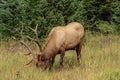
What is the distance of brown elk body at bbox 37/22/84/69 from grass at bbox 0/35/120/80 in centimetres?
33

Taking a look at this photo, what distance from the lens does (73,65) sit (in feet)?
36.9

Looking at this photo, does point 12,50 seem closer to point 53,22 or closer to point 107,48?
point 53,22

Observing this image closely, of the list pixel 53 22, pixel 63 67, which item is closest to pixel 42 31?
pixel 53 22

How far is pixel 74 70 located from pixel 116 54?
8.35 ft

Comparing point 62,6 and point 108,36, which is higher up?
point 62,6

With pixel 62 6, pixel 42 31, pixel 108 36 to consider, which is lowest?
pixel 108 36

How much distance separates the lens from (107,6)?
1773 cm

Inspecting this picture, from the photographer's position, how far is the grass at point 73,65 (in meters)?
9.45

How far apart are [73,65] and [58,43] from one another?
1108 millimetres

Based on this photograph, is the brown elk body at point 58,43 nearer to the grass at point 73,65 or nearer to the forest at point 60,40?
the forest at point 60,40

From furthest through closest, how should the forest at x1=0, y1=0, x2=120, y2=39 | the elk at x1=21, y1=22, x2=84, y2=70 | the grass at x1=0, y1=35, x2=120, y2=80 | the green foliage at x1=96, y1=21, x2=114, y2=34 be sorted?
the green foliage at x1=96, y1=21, x2=114, y2=34
the forest at x1=0, y1=0, x2=120, y2=39
the elk at x1=21, y1=22, x2=84, y2=70
the grass at x1=0, y1=35, x2=120, y2=80

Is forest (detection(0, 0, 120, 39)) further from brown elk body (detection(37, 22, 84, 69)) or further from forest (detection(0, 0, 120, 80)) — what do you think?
brown elk body (detection(37, 22, 84, 69))

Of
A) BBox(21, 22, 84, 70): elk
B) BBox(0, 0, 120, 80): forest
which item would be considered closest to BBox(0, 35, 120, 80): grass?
BBox(0, 0, 120, 80): forest

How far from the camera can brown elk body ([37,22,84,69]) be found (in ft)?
33.8
